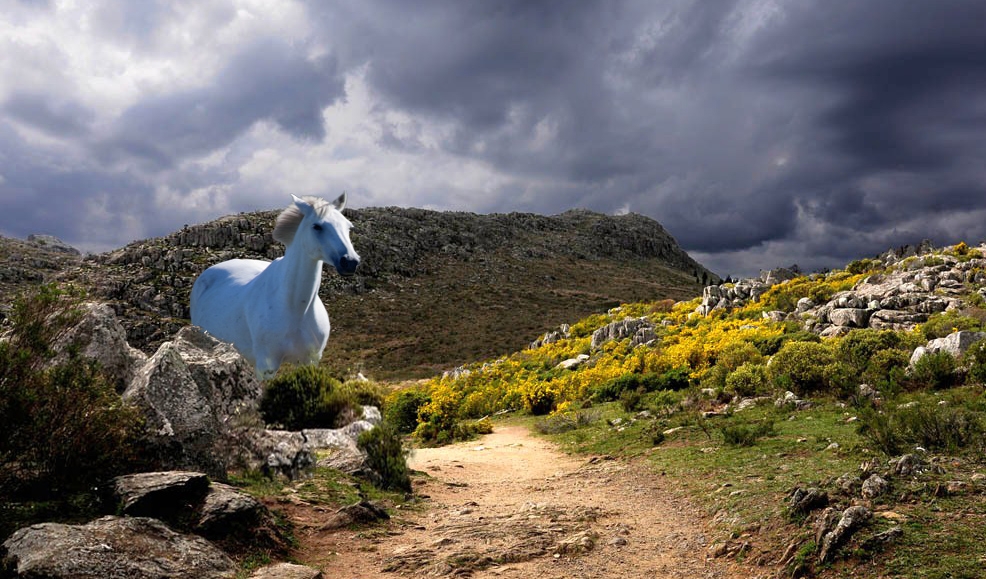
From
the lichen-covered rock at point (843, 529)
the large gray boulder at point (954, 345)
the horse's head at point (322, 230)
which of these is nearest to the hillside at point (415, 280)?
the horse's head at point (322, 230)

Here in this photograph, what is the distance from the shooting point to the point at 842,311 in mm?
17438

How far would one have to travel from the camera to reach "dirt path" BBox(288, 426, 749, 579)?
17.8 feet

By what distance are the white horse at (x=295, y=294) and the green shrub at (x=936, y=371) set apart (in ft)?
38.3

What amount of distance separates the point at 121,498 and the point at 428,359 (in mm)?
41394

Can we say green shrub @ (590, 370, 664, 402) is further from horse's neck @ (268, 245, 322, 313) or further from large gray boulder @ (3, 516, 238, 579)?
large gray boulder @ (3, 516, 238, 579)

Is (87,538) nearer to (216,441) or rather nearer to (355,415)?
(216,441)

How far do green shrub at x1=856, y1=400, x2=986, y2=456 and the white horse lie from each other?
7604mm

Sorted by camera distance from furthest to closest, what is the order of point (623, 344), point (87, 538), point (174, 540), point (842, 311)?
point (623, 344)
point (842, 311)
point (174, 540)
point (87, 538)

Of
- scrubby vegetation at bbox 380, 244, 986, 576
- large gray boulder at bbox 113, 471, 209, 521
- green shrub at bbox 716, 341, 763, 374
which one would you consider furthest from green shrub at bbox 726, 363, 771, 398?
large gray boulder at bbox 113, 471, 209, 521

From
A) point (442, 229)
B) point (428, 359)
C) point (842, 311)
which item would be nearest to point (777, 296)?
point (842, 311)

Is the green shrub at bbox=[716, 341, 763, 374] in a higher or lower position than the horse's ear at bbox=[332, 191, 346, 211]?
lower

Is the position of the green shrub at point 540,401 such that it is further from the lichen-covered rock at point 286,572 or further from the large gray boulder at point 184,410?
the lichen-covered rock at point 286,572

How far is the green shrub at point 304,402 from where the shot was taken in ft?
31.9

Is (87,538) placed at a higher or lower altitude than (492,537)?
higher
